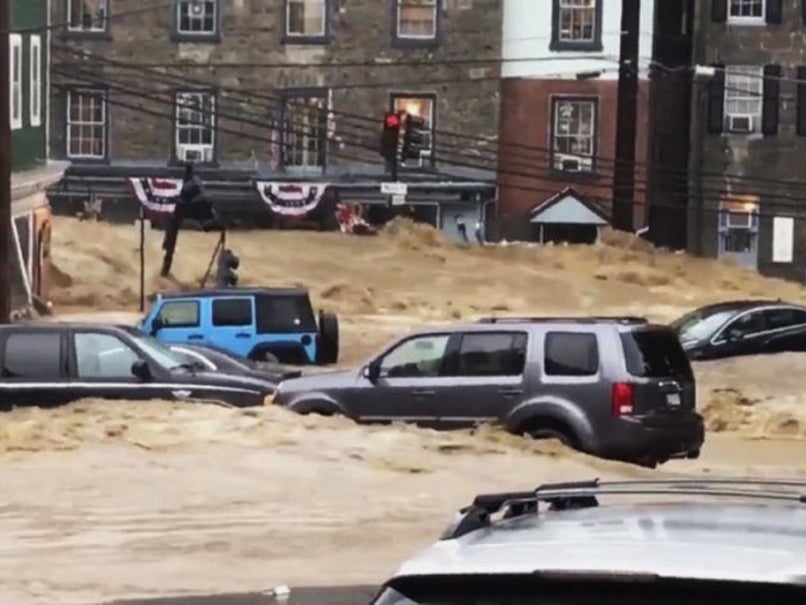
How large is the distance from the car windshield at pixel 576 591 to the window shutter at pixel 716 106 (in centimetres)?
6253

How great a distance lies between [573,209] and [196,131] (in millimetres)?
11027

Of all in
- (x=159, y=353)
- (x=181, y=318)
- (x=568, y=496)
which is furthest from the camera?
(x=181, y=318)

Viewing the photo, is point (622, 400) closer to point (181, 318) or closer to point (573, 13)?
point (181, 318)

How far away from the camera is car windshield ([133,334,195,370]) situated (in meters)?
23.0

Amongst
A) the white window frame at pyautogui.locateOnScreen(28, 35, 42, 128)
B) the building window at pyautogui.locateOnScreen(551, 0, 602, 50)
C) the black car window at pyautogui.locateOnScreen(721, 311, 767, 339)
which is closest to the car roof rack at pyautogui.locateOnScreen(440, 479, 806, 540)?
the black car window at pyautogui.locateOnScreen(721, 311, 767, 339)

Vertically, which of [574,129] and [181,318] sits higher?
[574,129]

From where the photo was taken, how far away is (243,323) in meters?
35.1

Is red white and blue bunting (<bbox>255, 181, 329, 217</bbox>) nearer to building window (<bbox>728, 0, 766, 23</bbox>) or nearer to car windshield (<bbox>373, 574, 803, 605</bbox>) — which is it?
building window (<bbox>728, 0, 766, 23</bbox>)

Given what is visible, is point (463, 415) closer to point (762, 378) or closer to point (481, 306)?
point (762, 378)

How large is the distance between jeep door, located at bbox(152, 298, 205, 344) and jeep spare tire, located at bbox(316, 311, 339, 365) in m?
2.04

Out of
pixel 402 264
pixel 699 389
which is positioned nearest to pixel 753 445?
pixel 699 389

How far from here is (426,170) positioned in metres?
64.5

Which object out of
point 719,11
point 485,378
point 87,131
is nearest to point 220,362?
point 485,378

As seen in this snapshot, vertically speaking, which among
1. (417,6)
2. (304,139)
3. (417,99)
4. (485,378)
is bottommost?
(485,378)
